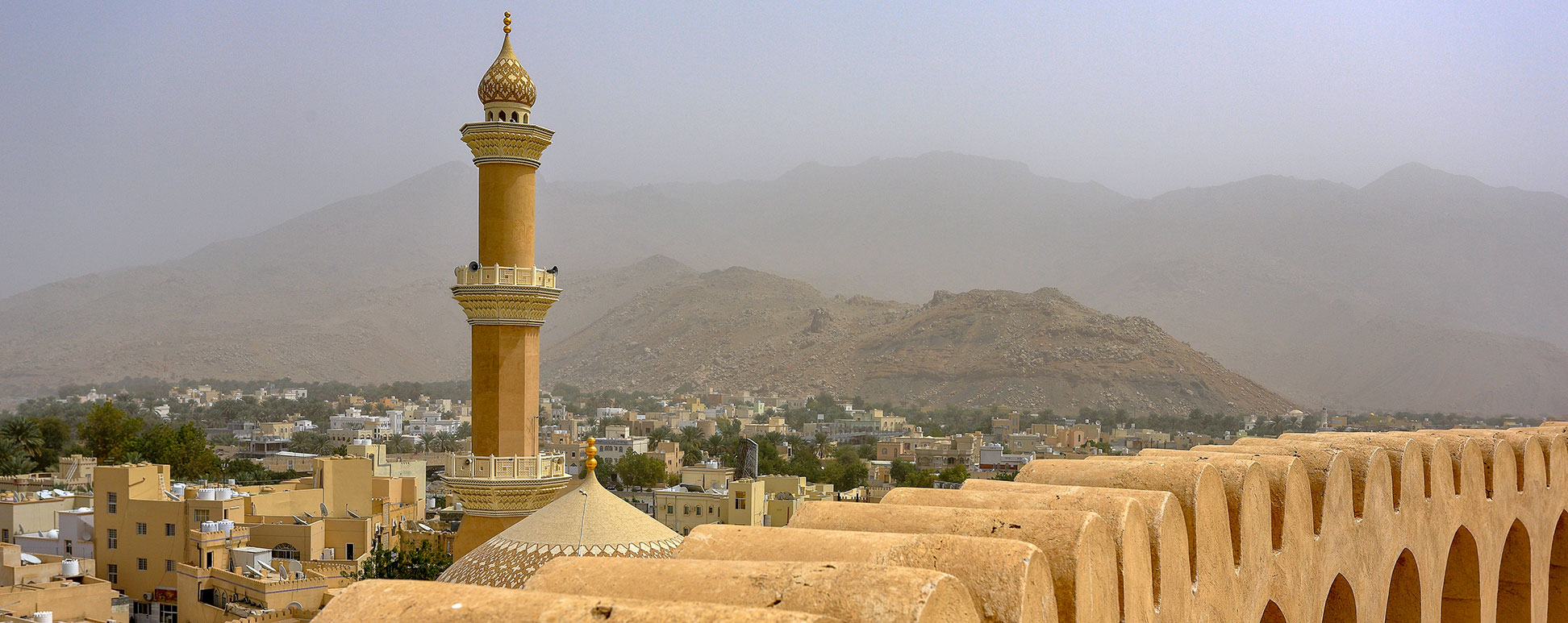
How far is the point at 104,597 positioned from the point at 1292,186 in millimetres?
162665

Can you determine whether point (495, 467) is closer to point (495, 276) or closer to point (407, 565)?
point (495, 276)

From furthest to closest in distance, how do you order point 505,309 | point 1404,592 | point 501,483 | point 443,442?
point 443,442 → point 505,309 → point 501,483 → point 1404,592

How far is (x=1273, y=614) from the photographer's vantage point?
3.73 metres

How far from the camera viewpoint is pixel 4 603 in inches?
618

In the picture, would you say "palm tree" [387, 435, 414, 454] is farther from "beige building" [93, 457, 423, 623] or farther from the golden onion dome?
the golden onion dome

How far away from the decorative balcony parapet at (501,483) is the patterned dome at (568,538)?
510 cm

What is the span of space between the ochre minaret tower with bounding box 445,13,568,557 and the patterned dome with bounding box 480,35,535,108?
15mm

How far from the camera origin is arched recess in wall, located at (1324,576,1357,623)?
422cm

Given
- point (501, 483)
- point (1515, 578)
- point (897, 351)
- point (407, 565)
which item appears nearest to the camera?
point (1515, 578)

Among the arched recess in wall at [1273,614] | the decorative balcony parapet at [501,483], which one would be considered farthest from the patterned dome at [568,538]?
the decorative balcony parapet at [501,483]

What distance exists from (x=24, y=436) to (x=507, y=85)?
1485 inches

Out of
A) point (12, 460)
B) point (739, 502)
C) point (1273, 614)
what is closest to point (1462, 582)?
point (1273, 614)

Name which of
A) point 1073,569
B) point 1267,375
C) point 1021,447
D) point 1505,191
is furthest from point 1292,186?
point 1073,569

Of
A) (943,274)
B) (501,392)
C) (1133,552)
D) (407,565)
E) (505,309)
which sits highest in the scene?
(943,274)
